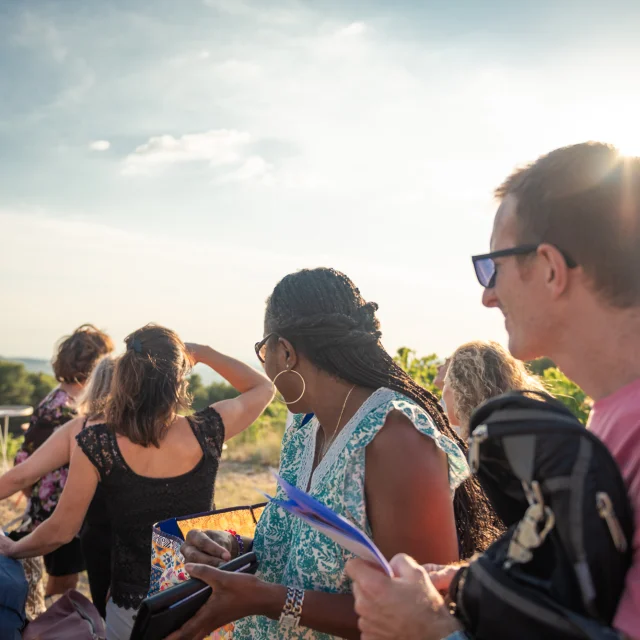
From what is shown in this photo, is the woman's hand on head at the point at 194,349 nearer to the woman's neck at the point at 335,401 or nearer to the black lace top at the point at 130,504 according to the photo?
the black lace top at the point at 130,504

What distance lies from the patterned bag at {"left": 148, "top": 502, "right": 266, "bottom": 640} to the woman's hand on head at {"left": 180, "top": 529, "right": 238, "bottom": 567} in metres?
0.12

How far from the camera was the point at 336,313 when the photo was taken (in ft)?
7.25

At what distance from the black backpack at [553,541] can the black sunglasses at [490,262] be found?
33 centimetres

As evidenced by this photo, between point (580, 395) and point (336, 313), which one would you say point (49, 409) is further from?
point (580, 395)

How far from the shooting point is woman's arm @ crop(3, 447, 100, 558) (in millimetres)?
3066

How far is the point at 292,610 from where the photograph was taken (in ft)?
5.81

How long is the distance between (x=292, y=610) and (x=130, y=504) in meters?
1.65

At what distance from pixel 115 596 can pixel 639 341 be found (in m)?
2.89

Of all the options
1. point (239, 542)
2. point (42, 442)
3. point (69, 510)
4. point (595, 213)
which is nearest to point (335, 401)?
point (239, 542)

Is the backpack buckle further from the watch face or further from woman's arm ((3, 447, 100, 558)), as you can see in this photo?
woman's arm ((3, 447, 100, 558))

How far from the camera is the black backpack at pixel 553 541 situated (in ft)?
3.29

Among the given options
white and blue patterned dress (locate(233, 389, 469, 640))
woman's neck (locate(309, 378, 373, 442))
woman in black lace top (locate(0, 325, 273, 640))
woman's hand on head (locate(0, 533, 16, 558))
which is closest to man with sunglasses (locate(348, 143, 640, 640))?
white and blue patterned dress (locate(233, 389, 469, 640))

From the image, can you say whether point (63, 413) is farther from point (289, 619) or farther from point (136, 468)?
point (289, 619)

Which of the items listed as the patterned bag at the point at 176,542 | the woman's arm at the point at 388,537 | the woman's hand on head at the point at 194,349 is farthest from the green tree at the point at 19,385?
the woman's arm at the point at 388,537
